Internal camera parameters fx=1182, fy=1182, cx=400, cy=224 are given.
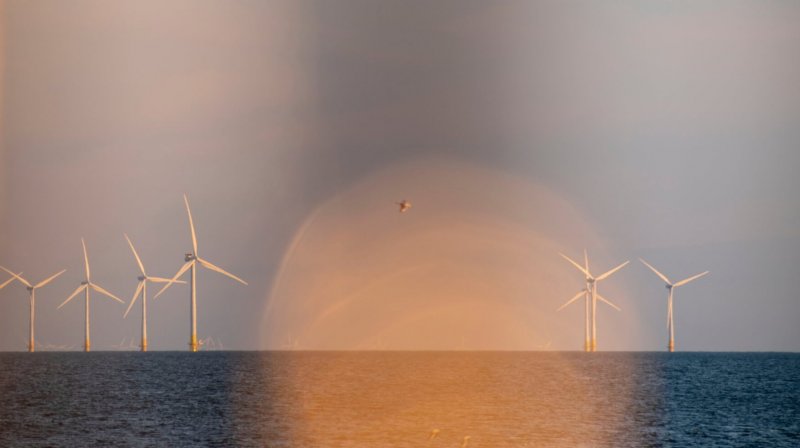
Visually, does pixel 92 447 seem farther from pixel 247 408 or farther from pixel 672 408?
pixel 672 408

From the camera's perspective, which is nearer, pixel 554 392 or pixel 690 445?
pixel 690 445

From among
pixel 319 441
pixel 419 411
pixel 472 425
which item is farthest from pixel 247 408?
pixel 319 441

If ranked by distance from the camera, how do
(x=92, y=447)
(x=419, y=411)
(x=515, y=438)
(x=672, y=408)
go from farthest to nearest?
(x=672, y=408)
(x=419, y=411)
(x=515, y=438)
(x=92, y=447)

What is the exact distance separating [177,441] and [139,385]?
306ft

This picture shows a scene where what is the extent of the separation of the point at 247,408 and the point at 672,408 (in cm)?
5188

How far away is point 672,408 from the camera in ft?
477

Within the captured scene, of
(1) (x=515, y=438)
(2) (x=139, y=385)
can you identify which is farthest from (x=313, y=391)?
(1) (x=515, y=438)

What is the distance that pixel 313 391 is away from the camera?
580ft

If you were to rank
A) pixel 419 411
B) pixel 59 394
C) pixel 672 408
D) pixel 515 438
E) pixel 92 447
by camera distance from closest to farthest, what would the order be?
pixel 92 447 → pixel 515 438 → pixel 419 411 → pixel 672 408 → pixel 59 394

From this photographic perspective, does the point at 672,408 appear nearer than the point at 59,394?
Yes

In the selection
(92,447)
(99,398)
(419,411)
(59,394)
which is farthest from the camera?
(59,394)

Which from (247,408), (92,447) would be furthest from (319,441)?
(247,408)

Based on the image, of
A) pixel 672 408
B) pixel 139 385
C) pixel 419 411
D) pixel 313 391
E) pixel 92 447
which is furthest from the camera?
pixel 139 385

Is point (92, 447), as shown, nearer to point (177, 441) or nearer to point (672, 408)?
point (177, 441)
